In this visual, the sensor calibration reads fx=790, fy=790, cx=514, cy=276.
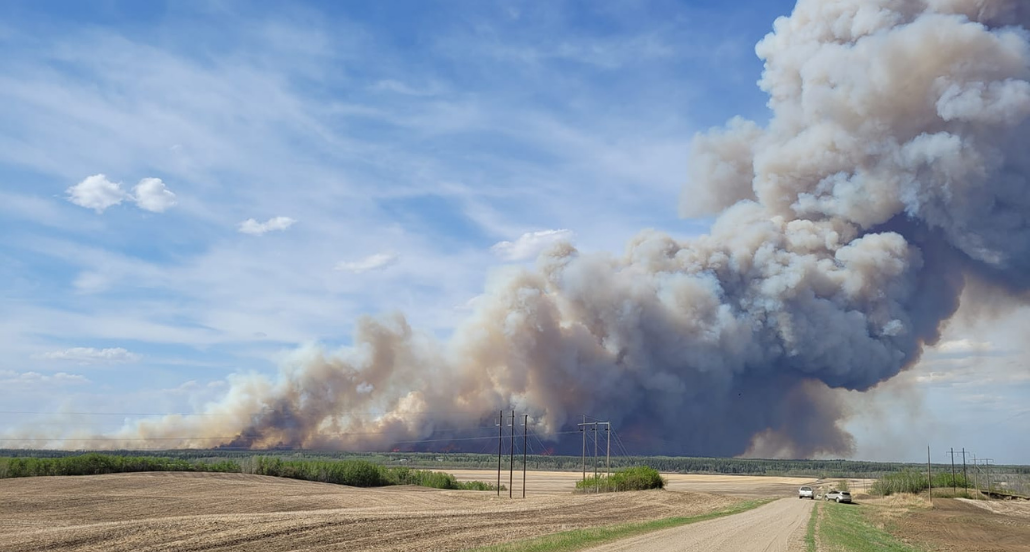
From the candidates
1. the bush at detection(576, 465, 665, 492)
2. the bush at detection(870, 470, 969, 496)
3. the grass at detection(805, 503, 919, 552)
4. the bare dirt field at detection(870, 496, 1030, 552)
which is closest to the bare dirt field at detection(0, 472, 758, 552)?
the bush at detection(576, 465, 665, 492)

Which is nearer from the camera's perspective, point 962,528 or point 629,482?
point 962,528

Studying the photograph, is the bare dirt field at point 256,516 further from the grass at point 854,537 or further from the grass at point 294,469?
the grass at point 854,537

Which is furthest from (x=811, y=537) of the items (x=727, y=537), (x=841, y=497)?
(x=841, y=497)

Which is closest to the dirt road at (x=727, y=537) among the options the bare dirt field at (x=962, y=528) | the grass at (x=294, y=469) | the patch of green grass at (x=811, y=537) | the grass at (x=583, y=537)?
the patch of green grass at (x=811, y=537)

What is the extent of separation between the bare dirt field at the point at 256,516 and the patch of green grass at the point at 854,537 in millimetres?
9409

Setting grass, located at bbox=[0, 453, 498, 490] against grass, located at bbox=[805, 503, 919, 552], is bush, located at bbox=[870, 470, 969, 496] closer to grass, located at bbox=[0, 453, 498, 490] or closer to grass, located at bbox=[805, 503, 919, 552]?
grass, located at bbox=[0, 453, 498, 490]

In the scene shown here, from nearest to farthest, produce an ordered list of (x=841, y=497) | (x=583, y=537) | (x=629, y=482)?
(x=583, y=537) → (x=841, y=497) → (x=629, y=482)

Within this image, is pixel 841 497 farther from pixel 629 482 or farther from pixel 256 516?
pixel 256 516

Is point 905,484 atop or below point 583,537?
below

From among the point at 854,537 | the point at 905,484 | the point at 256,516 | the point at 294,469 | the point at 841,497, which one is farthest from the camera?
the point at 905,484

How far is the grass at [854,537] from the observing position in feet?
98.9

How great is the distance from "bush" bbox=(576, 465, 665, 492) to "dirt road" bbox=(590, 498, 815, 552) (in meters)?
31.3

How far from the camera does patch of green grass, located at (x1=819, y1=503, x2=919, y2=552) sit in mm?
30175

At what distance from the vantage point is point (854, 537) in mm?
34906
